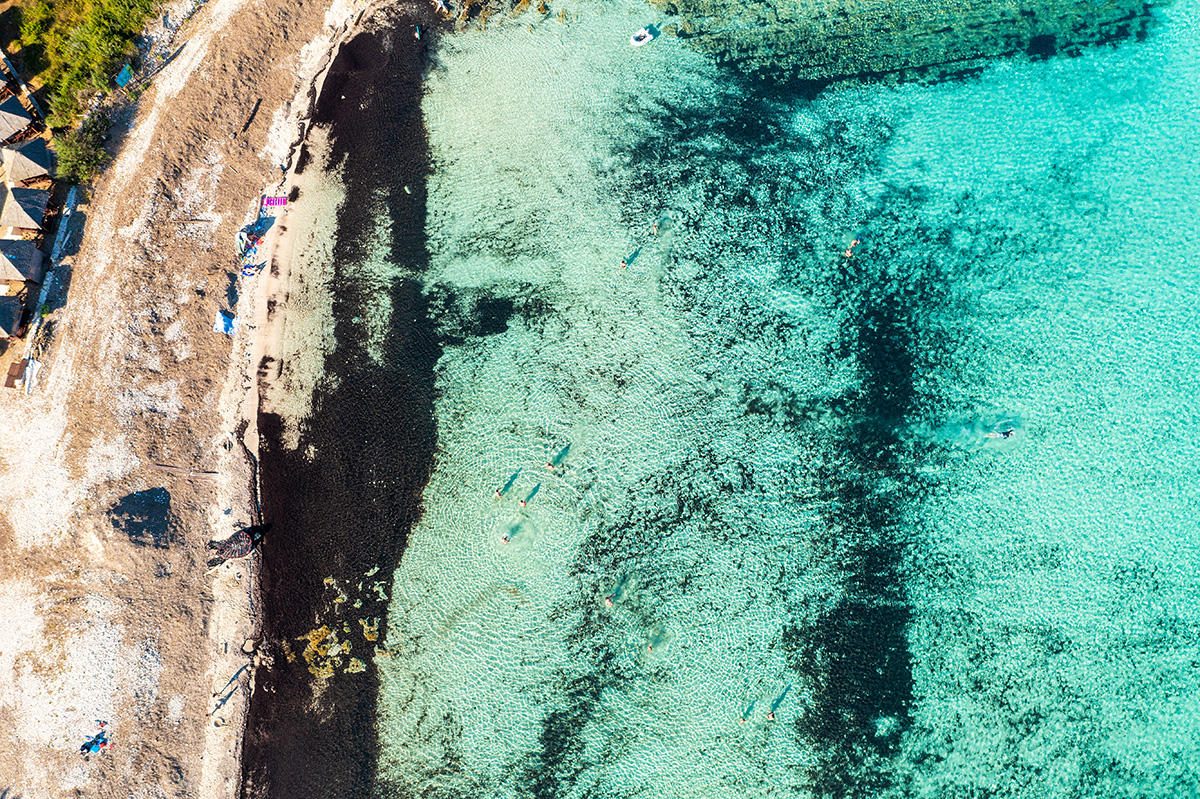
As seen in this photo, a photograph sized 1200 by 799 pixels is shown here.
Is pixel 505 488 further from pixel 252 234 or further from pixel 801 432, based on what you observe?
pixel 252 234

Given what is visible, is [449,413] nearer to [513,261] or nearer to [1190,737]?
[513,261]

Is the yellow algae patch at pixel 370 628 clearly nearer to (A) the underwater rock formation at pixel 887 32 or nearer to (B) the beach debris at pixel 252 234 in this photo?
(B) the beach debris at pixel 252 234

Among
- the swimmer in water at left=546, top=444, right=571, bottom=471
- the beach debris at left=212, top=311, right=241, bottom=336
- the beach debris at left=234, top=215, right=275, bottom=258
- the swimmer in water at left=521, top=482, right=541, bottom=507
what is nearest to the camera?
the swimmer in water at left=521, top=482, right=541, bottom=507

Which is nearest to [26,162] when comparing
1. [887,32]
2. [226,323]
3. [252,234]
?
[252,234]

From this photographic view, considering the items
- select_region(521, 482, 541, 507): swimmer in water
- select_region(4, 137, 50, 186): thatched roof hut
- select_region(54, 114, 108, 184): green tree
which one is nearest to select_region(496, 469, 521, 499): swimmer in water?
select_region(521, 482, 541, 507): swimmer in water

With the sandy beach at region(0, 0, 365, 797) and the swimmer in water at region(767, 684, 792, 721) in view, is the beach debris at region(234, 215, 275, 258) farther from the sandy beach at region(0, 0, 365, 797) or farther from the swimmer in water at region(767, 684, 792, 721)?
the swimmer in water at region(767, 684, 792, 721)

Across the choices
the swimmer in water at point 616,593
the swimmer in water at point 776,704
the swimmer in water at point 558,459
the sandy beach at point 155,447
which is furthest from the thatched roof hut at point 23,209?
the swimmer in water at point 776,704

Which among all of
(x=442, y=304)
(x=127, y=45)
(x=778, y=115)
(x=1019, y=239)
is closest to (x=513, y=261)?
(x=442, y=304)
